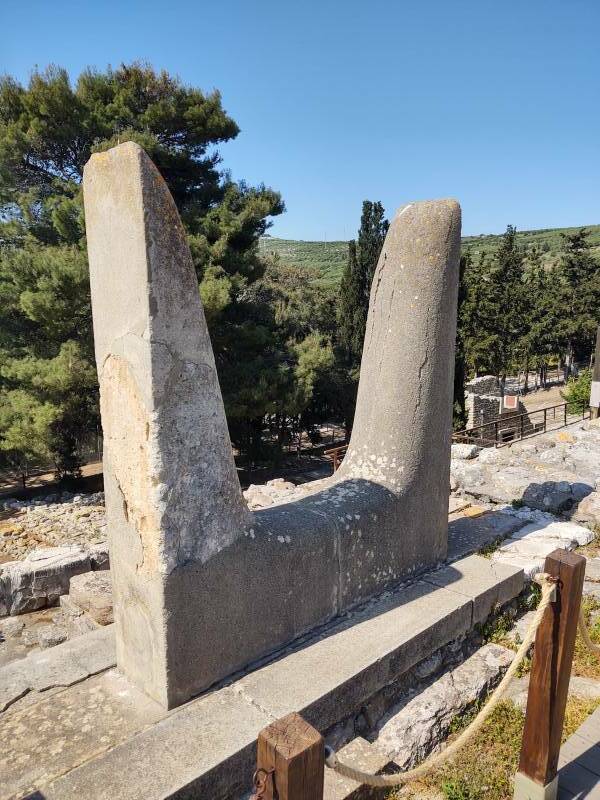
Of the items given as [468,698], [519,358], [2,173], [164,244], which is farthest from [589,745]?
[519,358]

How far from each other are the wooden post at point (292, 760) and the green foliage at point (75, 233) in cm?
979

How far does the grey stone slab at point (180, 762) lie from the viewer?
6.68 feet

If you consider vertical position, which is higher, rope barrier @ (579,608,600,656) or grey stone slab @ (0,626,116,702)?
rope barrier @ (579,608,600,656)

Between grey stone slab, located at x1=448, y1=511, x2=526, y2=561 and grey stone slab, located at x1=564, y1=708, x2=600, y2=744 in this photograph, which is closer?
grey stone slab, located at x1=564, y1=708, x2=600, y2=744

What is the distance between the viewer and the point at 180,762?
216cm

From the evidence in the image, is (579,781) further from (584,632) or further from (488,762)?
(584,632)

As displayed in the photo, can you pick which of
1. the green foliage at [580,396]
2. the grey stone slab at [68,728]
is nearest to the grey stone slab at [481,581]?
the grey stone slab at [68,728]

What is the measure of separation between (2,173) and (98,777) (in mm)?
12684

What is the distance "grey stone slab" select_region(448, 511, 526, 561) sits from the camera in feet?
14.2

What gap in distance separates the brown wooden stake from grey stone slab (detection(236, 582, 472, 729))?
76 centimetres

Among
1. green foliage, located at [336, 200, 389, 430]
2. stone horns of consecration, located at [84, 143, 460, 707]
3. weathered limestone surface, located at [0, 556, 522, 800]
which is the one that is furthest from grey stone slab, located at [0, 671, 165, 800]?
green foliage, located at [336, 200, 389, 430]

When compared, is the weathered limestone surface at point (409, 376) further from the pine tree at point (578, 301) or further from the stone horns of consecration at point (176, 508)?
the pine tree at point (578, 301)

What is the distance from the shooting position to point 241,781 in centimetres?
226

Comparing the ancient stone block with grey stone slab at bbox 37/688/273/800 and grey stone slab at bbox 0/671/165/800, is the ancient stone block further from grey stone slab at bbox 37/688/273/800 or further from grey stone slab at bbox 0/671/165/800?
grey stone slab at bbox 37/688/273/800
